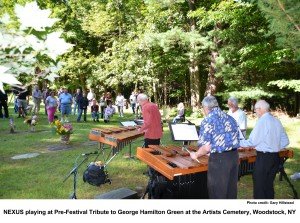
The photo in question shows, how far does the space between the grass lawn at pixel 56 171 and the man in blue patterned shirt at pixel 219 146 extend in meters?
2.06

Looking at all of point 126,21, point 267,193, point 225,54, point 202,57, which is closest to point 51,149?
point 267,193

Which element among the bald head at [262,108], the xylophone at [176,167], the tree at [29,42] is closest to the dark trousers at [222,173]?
the xylophone at [176,167]

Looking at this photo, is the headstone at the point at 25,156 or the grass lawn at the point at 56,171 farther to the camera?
the headstone at the point at 25,156

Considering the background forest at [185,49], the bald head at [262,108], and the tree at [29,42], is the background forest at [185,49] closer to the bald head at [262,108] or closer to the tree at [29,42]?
the bald head at [262,108]

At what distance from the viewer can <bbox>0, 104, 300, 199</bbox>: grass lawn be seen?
21.8 feet

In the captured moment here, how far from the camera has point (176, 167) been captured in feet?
15.7

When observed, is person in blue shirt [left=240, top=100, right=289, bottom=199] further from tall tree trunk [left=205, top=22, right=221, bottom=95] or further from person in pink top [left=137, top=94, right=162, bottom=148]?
tall tree trunk [left=205, top=22, right=221, bottom=95]

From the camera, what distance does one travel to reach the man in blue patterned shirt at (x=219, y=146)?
4.45m

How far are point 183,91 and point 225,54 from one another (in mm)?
8079

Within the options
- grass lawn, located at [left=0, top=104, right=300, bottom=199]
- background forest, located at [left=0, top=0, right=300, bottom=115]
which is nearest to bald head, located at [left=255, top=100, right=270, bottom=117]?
background forest, located at [left=0, top=0, right=300, bottom=115]

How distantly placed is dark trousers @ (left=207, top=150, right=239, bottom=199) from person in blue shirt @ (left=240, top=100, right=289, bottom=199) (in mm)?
836

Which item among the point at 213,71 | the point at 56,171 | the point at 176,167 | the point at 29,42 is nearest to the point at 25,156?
the point at 56,171

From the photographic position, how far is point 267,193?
5.37m
